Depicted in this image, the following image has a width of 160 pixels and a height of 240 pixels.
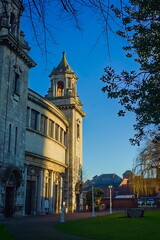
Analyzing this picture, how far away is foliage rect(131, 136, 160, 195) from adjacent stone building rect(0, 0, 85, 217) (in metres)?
9.69

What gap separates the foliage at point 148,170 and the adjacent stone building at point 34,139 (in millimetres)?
9685

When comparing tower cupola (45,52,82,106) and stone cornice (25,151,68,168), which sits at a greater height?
tower cupola (45,52,82,106)

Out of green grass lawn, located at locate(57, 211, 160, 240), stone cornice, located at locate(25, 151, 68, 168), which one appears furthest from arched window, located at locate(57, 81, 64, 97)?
green grass lawn, located at locate(57, 211, 160, 240)

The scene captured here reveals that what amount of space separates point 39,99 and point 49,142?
5899 millimetres

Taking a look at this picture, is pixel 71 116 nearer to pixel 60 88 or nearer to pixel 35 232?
pixel 60 88

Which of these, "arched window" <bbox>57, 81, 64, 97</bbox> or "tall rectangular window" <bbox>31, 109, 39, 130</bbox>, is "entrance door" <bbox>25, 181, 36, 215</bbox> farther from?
"arched window" <bbox>57, 81, 64, 97</bbox>

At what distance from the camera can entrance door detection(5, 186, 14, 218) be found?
25.7m

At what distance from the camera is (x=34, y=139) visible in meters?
34.6

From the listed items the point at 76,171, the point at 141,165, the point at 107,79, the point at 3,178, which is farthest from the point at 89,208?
the point at 107,79

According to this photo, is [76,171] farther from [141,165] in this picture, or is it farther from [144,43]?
[144,43]

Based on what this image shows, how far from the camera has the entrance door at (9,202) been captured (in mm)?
25706

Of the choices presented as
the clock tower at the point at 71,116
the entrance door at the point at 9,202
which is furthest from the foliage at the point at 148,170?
the entrance door at the point at 9,202

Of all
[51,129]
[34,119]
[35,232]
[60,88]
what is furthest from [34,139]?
[35,232]

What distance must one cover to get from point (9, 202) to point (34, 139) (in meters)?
9.84
